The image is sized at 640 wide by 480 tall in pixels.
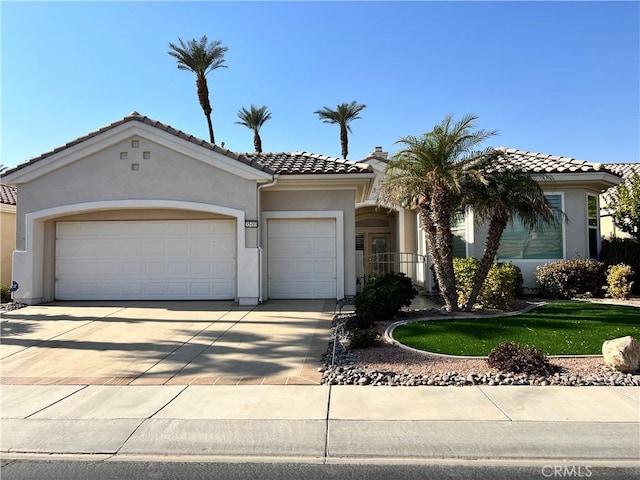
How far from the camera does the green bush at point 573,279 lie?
41.2 feet

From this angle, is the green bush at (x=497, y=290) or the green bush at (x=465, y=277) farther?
the green bush at (x=465, y=277)

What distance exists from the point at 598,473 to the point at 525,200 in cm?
654

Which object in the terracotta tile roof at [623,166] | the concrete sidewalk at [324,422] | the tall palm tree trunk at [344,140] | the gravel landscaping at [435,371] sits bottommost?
the concrete sidewalk at [324,422]

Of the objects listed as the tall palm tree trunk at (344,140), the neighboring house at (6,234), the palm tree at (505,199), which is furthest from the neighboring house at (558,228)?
the tall palm tree trunk at (344,140)

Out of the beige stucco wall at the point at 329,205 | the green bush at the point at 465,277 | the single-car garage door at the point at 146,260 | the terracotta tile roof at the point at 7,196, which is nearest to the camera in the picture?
the green bush at the point at 465,277

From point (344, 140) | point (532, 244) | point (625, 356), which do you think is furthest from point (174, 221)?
point (344, 140)

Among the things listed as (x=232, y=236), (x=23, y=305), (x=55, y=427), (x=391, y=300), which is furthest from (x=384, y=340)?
(x=23, y=305)

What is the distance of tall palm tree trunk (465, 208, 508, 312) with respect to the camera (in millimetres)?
9625

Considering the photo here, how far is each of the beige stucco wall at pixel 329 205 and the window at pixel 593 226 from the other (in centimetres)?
749

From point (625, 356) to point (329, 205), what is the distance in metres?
8.30

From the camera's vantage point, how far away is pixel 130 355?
7418mm

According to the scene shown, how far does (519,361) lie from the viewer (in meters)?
6.35

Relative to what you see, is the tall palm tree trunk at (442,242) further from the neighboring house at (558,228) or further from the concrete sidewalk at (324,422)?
the concrete sidewalk at (324,422)

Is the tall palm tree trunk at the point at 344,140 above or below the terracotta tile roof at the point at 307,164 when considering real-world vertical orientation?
above
